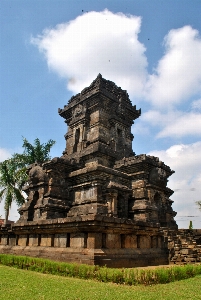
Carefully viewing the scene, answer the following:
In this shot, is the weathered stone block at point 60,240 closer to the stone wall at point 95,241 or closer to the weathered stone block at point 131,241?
the stone wall at point 95,241

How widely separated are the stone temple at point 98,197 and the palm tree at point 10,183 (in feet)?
27.9

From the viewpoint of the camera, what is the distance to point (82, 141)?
658 inches

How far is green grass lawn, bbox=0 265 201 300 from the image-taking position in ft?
16.7

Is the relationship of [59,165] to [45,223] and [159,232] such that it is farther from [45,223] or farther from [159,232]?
[159,232]

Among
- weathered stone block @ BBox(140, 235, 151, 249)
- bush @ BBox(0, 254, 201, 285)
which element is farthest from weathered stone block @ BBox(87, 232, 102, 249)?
weathered stone block @ BBox(140, 235, 151, 249)

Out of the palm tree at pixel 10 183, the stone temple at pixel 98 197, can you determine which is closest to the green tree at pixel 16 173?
the palm tree at pixel 10 183

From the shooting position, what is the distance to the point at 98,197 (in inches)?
486

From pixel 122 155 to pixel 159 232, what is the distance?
21.8 ft

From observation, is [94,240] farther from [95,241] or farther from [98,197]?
[98,197]

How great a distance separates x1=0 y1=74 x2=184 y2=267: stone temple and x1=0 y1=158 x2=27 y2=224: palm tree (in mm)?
8490

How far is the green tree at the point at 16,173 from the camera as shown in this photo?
77.9 ft

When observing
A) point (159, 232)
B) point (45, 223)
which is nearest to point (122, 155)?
point (159, 232)

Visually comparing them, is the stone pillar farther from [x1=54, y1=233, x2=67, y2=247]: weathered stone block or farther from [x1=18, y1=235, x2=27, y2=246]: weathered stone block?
[x1=18, y1=235, x2=27, y2=246]: weathered stone block

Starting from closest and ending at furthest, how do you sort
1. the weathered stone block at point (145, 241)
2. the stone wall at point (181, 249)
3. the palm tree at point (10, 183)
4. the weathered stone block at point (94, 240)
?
the weathered stone block at point (94, 240), the weathered stone block at point (145, 241), the stone wall at point (181, 249), the palm tree at point (10, 183)
